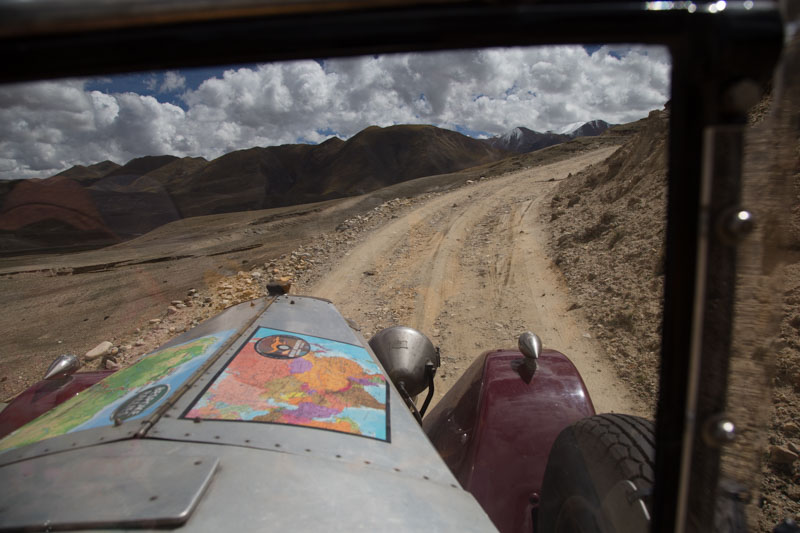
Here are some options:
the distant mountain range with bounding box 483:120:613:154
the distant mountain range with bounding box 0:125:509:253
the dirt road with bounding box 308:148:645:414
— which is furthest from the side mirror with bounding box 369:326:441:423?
the distant mountain range with bounding box 483:120:613:154

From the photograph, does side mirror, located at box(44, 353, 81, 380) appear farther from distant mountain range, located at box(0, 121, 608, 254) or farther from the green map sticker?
distant mountain range, located at box(0, 121, 608, 254)

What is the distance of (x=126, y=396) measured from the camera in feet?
6.21

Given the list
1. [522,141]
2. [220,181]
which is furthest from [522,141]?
[220,181]

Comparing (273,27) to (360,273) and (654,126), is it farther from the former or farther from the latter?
(654,126)

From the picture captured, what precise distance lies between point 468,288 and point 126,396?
690cm

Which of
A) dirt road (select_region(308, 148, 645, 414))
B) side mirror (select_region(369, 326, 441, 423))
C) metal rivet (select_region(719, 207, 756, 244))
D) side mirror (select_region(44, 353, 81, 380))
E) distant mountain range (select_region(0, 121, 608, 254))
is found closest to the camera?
metal rivet (select_region(719, 207, 756, 244))

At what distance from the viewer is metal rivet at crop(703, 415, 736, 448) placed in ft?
2.63

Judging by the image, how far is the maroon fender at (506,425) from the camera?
246 cm

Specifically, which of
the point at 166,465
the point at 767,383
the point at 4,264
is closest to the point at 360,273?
the point at 166,465

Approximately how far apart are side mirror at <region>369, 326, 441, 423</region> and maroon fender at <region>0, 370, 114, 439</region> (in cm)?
246

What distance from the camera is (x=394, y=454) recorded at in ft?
5.57

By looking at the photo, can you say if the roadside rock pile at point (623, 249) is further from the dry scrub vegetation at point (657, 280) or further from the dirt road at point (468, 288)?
the dirt road at point (468, 288)

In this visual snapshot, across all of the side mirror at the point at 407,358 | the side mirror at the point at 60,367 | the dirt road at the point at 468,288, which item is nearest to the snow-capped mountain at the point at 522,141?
the dirt road at the point at 468,288

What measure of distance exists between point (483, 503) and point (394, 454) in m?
1.03
